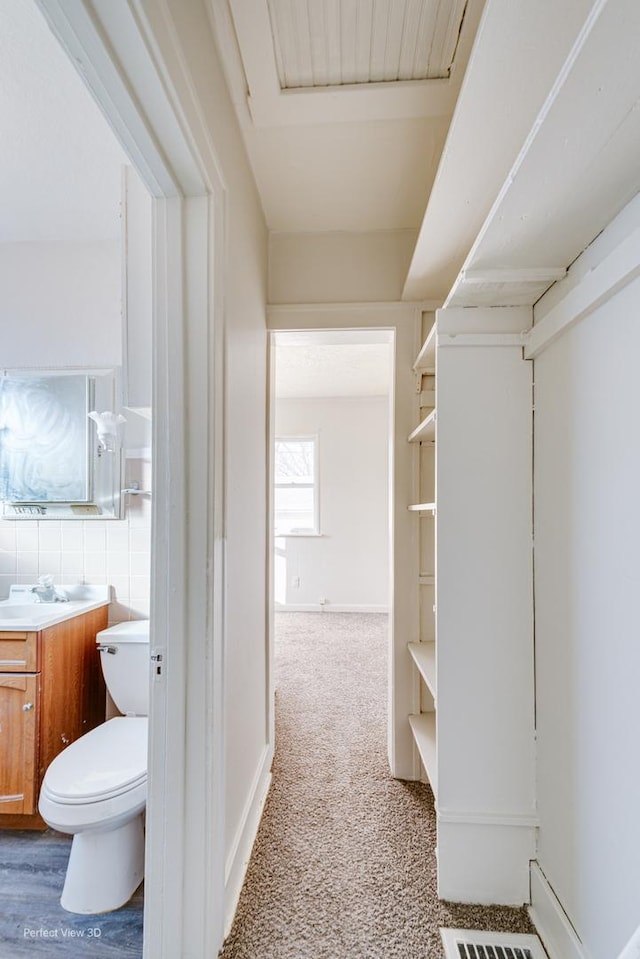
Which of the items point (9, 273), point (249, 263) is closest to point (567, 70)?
point (249, 263)

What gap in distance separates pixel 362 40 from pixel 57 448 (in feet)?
6.55

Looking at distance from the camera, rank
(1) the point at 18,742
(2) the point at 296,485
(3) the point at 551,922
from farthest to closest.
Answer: (2) the point at 296,485 < (1) the point at 18,742 < (3) the point at 551,922

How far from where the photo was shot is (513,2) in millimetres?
737

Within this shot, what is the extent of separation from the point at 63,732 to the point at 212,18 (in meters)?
2.47

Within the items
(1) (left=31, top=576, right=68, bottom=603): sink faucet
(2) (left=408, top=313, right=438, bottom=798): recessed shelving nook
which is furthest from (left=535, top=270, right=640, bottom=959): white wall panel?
(1) (left=31, top=576, right=68, bottom=603): sink faucet

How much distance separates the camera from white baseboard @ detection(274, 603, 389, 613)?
4.77 meters

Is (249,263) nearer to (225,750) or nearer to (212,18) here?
(212,18)

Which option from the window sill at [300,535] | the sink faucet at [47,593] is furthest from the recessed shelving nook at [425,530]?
the window sill at [300,535]

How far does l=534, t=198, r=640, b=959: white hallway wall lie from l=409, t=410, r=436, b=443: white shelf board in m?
0.36

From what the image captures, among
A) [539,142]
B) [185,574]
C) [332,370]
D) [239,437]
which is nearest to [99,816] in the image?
[185,574]

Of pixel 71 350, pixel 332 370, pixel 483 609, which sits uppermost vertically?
pixel 332 370

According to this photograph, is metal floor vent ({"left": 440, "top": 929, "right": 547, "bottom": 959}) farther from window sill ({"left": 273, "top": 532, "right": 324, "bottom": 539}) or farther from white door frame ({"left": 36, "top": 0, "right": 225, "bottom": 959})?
window sill ({"left": 273, "top": 532, "right": 324, "bottom": 539})

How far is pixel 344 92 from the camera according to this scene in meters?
1.27

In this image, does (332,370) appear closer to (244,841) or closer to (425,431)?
(425,431)
